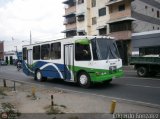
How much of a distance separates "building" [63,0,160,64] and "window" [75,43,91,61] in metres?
19.7

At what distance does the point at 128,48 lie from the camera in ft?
139

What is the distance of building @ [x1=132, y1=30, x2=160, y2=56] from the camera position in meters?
36.7

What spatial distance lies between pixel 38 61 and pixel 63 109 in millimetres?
10473

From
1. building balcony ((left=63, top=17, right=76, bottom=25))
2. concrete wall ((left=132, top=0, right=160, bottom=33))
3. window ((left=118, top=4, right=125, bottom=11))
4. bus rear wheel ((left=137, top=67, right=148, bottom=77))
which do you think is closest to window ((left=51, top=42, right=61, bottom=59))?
bus rear wheel ((left=137, top=67, right=148, bottom=77))

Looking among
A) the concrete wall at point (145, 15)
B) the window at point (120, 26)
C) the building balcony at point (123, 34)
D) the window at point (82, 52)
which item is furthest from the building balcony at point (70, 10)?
the window at point (82, 52)

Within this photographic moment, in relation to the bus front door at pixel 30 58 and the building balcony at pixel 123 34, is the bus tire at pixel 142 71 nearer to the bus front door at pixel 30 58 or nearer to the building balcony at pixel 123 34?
the bus front door at pixel 30 58

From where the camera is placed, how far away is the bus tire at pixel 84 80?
49.6 ft

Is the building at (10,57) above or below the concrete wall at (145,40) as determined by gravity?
below

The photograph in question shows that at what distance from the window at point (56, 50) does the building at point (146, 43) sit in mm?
20328

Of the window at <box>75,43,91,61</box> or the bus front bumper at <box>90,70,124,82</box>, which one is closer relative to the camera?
the bus front bumper at <box>90,70,124,82</box>

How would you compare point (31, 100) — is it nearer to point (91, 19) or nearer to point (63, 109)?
point (63, 109)

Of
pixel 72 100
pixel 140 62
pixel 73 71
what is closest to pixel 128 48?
pixel 140 62

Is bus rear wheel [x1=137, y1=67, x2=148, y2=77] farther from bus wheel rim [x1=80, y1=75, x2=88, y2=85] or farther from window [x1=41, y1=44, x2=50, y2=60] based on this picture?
window [x1=41, y1=44, x2=50, y2=60]

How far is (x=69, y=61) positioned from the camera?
53.8 feet
